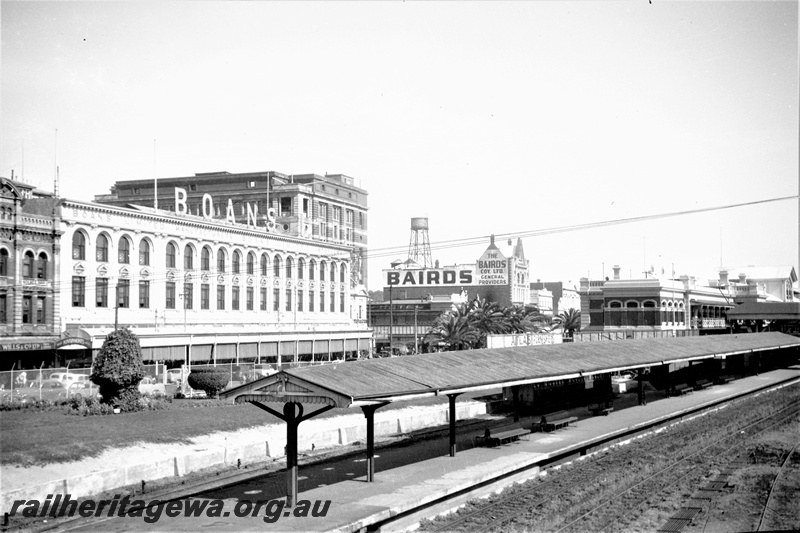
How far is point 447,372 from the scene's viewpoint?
2798 centimetres

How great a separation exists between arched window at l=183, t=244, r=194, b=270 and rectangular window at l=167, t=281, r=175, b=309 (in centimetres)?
200

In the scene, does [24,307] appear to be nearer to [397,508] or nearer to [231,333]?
[231,333]

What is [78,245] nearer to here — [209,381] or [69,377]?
[69,377]

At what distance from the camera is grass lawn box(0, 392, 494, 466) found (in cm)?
2405

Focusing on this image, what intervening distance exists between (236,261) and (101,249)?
1601cm

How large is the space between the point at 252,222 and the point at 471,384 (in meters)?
57.0

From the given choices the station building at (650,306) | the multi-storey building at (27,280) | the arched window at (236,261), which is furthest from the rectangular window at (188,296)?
the station building at (650,306)

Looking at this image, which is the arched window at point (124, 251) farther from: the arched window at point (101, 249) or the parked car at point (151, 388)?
the parked car at point (151, 388)

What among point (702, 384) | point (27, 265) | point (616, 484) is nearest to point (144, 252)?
point (27, 265)

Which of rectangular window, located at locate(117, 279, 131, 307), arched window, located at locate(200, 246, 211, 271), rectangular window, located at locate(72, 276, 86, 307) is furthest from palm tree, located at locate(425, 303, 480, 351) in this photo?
rectangular window, located at locate(72, 276, 86, 307)

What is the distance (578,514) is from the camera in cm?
2098

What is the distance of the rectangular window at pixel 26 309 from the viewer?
50938 millimetres

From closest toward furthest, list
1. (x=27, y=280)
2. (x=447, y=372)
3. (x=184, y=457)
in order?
(x=184, y=457) < (x=447, y=372) < (x=27, y=280)

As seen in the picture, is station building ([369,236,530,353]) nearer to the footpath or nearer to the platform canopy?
the platform canopy
